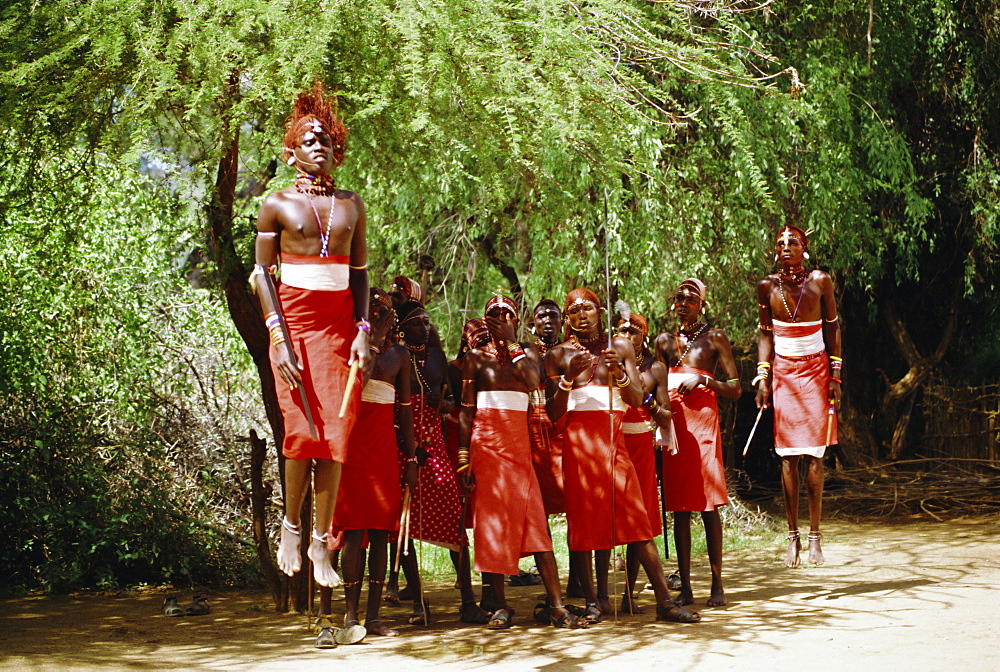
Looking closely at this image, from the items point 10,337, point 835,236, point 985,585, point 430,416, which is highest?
point 835,236

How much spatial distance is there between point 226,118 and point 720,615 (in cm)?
446

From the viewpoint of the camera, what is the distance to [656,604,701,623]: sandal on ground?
6.91 metres

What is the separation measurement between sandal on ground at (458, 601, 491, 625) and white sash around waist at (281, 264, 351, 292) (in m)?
2.67

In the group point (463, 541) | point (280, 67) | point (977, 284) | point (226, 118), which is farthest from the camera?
point (977, 284)

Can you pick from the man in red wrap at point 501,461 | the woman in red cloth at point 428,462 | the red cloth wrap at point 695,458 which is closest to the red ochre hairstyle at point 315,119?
the man in red wrap at point 501,461

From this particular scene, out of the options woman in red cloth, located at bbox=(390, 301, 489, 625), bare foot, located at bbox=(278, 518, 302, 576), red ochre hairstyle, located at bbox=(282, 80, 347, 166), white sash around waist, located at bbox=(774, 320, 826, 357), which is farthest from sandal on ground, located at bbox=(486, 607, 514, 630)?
white sash around waist, located at bbox=(774, 320, 826, 357)

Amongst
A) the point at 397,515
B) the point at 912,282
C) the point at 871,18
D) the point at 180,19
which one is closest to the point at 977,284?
the point at 912,282

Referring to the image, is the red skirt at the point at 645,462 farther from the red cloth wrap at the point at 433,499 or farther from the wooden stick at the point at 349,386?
the wooden stick at the point at 349,386

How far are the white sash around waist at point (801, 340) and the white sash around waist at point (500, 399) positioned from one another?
278 centimetres

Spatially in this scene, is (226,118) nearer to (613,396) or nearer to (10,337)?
(613,396)

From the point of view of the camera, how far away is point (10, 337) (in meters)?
9.44

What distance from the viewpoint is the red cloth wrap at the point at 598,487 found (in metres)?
7.12

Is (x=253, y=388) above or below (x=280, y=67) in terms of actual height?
below

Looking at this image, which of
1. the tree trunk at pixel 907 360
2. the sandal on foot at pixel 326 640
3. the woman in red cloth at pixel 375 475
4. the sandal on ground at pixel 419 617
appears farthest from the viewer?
the tree trunk at pixel 907 360
